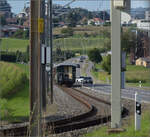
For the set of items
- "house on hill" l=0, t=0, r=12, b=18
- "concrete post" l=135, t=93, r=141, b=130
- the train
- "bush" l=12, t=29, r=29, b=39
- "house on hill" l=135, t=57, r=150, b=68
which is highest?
"house on hill" l=0, t=0, r=12, b=18

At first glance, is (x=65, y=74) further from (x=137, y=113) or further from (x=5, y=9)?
(x=137, y=113)

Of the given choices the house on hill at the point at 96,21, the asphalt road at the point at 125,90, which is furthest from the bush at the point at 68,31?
the house on hill at the point at 96,21

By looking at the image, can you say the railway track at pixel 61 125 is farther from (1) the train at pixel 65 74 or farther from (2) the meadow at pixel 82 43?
(1) the train at pixel 65 74

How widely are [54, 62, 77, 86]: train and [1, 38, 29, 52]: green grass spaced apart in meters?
8.19

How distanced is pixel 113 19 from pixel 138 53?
2.45 meters

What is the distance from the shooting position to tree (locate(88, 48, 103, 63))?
52.4 feet

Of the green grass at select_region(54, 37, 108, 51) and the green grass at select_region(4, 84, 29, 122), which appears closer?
the green grass at select_region(4, 84, 29, 122)

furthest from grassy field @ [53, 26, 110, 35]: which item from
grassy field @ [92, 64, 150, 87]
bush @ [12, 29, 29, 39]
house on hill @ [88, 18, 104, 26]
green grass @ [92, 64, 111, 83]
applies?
grassy field @ [92, 64, 150, 87]

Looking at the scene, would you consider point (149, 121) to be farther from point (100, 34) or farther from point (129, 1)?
point (100, 34)

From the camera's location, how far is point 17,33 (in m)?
16.2

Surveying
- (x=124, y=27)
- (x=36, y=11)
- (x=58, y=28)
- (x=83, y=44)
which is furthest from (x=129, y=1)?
(x=58, y=28)

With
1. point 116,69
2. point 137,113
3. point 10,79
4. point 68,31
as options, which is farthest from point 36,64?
point 68,31

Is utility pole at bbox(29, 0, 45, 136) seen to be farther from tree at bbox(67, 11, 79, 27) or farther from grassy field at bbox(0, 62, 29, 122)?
tree at bbox(67, 11, 79, 27)

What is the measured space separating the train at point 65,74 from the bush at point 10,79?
1038 cm
